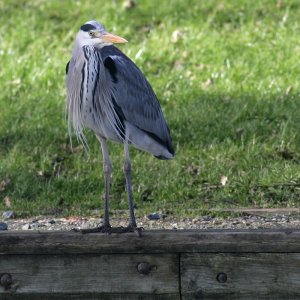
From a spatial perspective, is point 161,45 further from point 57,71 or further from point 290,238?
point 290,238

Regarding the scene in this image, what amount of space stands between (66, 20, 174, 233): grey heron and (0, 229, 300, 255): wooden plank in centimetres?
70

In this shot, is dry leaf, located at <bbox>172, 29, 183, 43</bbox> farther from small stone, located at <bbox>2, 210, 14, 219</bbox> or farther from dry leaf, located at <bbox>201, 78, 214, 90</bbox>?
small stone, located at <bbox>2, 210, 14, 219</bbox>

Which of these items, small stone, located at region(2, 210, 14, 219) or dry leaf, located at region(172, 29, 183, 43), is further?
dry leaf, located at region(172, 29, 183, 43)

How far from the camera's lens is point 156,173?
28.6 feet

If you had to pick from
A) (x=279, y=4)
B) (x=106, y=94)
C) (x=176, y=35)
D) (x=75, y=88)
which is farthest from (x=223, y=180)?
(x=279, y=4)

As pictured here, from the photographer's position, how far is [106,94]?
618 cm

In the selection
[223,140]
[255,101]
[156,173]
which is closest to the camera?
[156,173]

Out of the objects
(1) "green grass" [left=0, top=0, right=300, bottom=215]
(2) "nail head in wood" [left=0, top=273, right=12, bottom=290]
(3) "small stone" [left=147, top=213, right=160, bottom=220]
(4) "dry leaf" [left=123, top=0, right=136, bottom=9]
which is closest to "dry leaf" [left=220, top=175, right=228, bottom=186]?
(1) "green grass" [left=0, top=0, right=300, bottom=215]

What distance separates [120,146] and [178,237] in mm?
4283

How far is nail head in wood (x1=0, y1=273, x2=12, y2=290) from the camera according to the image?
516cm

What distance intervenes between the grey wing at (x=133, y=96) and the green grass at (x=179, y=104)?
134cm

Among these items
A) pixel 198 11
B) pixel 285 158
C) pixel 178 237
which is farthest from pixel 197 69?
pixel 178 237

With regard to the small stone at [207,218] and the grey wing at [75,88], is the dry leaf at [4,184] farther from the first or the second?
the grey wing at [75,88]

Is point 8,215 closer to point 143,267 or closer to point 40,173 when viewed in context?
point 40,173
